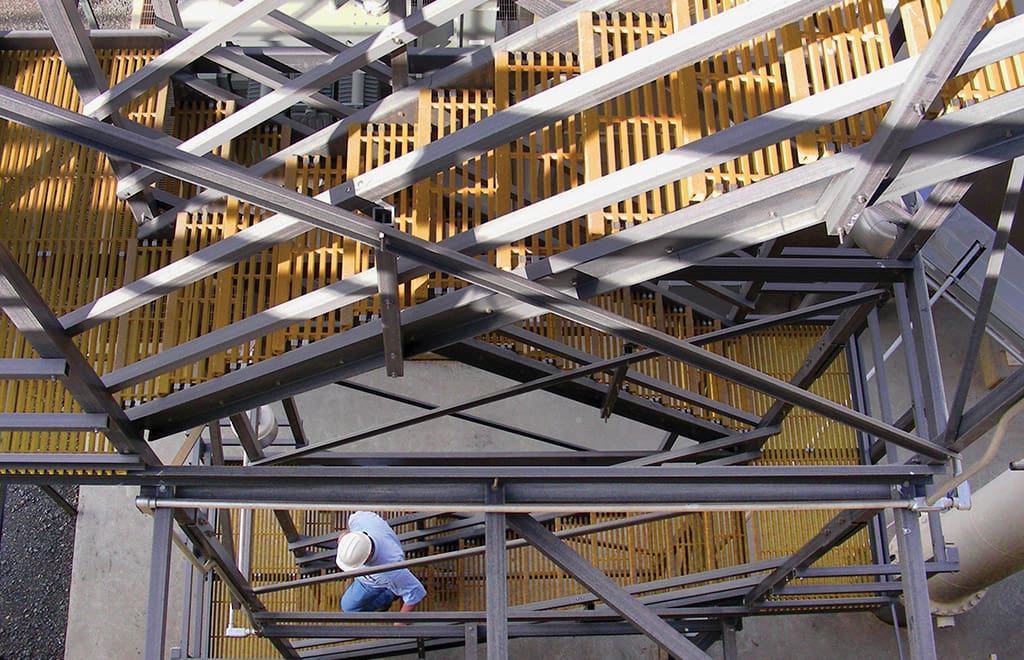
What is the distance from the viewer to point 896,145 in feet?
20.7

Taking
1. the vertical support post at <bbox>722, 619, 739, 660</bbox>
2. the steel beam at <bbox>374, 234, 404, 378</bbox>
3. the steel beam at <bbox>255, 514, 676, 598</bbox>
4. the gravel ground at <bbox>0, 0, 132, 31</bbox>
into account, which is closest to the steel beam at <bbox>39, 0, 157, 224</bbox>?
the steel beam at <bbox>374, 234, 404, 378</bbox>

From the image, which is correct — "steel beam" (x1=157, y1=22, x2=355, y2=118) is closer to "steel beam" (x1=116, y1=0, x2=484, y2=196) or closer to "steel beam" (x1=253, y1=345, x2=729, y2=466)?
"steel beam" (x1=116, y1=0, x2=484, y2=196)

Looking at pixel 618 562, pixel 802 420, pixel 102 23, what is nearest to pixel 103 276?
pixel 618 562

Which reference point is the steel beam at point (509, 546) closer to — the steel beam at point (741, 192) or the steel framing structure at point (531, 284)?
the steel framing structure at point (531, 284)

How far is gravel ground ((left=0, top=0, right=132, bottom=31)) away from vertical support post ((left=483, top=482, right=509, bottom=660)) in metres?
14.8

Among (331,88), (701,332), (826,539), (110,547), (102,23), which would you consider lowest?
(826,539)

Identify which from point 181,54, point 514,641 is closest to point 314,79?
point 181,54

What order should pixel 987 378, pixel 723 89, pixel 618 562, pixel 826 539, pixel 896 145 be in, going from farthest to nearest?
1. pixel 987 378
2. pixel 618 562
3. pixel 826 539
4. pixel 723 89
5. pixel 896 145

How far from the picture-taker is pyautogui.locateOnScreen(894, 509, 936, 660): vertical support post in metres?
7.76

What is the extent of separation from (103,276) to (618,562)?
614cm

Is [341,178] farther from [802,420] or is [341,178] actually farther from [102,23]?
[102,23]

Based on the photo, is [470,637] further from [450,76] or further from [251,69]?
[251,69]

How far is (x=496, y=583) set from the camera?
7750mm

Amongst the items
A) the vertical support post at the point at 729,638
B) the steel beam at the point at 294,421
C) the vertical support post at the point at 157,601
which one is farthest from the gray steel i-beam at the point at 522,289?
the steel beam at the point at 294,421
